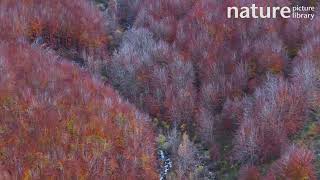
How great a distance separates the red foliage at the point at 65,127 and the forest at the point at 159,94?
0.06 ft

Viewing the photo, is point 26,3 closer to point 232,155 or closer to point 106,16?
point 106,16

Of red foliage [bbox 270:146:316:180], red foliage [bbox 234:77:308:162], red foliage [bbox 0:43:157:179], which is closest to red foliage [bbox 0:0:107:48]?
red foliage [bbox 0:43:157:179]

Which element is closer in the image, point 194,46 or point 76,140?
point 76,140

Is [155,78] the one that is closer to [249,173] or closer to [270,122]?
[270,122]

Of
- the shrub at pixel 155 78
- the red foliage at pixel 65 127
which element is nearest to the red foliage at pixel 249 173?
the red foliage at pixel 65 127

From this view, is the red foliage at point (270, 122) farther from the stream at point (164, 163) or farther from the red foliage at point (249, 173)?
the stream at point (164, 163)

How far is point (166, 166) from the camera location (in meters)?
6.98

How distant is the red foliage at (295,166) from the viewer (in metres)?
5.79

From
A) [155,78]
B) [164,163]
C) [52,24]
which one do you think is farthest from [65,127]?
[52,24]

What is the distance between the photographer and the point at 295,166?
229 inches

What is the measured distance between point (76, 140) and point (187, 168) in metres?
1.66

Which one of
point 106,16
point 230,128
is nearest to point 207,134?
point 230,128

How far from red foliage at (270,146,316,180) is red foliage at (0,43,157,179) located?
1.76m

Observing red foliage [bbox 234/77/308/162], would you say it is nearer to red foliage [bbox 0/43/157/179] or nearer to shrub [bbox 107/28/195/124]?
shrub [bbox 107/28/195/124]
